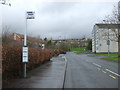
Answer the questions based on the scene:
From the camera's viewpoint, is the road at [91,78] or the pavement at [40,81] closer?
the pavement at [40,81]

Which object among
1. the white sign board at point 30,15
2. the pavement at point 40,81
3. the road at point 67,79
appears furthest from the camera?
the white sign board at point 30,15

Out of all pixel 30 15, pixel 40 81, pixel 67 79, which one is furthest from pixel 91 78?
pixel 30 15

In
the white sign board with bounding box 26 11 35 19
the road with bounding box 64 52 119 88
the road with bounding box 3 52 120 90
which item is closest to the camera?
the road with bounding box 3 52 120 90

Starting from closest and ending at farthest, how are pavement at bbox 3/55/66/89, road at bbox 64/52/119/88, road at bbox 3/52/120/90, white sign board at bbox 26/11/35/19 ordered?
pavement at bbox 3/55/66/89, road at bbox 3/52/120/90, road at bbox 64/52/119/88, white sign board at bbox 26/11/35/19

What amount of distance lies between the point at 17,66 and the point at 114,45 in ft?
191

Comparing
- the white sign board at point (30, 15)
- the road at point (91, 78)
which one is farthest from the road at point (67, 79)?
the white sign board at point (30, 15)

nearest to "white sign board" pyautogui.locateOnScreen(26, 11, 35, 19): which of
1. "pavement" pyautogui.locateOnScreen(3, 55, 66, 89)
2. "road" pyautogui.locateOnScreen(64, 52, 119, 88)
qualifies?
"pavement" pyautogui.locateOnScreen(3, 55, 66, 89)

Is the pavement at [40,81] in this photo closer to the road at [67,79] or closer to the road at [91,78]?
the road at [67,79]

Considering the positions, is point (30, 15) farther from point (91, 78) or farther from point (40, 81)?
point (91, 78)

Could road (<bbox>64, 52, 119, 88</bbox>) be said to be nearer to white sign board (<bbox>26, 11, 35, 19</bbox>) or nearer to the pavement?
the pavement

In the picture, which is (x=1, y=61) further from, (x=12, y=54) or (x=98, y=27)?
(x=98, y=27)

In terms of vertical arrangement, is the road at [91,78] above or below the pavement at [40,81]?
below

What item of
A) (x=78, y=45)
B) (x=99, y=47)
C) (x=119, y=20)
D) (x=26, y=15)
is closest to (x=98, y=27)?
(x=99, y=47)

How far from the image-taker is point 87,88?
6.93m
